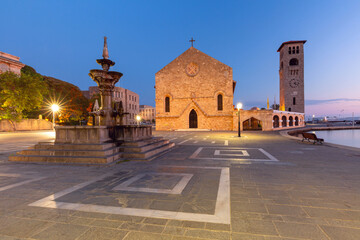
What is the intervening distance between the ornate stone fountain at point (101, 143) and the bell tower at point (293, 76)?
53.9 m

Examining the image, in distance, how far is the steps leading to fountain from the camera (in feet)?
23.3

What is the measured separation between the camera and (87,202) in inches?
144

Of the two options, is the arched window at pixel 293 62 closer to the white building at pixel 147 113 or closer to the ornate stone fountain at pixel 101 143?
the ornate stone fountain at pixel 101 143

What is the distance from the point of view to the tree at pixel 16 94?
26.4 meters

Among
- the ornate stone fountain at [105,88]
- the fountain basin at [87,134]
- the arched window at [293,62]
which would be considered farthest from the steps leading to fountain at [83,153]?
the arched window at [293,62]

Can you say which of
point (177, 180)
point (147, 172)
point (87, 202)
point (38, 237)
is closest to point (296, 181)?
point (177, 180)

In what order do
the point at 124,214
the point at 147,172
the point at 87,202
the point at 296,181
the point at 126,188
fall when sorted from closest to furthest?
1. the point at 124,214
2. the point at 87,202
3. the point at 126,188
4. the point at 296,181
5. the point at 147,172

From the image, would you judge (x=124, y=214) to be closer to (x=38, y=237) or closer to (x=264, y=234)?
(x=38, y=237)

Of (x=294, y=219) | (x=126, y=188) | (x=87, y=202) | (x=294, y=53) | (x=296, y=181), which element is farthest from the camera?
(x=294, y=53)

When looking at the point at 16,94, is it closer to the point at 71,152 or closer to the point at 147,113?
the point at 71,152

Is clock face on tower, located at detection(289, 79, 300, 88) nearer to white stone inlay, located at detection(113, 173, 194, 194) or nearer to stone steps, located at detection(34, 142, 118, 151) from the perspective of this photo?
stone steps, located at detection(34, 142, 118, 151)

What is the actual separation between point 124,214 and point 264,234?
238 cm

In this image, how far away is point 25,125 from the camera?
31.3 m

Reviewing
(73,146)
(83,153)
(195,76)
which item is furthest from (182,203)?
(195,76)
